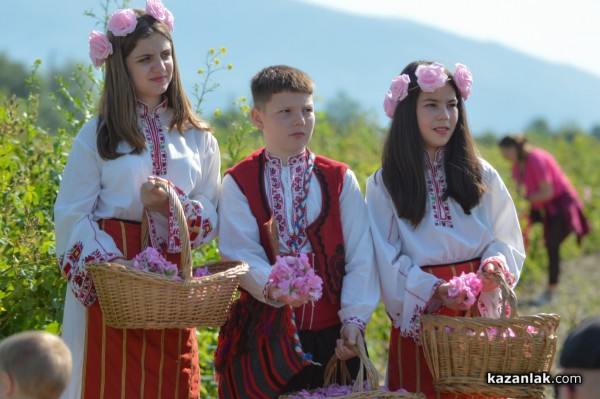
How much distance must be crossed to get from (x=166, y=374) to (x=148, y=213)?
0.62 metres

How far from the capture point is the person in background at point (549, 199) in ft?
32.5

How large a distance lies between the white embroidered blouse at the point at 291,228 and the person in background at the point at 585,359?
1.18 meters

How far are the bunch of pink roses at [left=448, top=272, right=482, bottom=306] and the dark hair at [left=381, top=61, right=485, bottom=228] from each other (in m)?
0.35

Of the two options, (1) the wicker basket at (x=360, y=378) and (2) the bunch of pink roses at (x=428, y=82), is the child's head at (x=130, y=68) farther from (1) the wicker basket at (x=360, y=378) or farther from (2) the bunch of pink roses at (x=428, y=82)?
(1) the wicker basket at (x=360, y=378)

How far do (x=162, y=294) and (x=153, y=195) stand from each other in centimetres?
41

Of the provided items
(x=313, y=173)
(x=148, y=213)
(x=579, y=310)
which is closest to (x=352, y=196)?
(x=313, y=173)

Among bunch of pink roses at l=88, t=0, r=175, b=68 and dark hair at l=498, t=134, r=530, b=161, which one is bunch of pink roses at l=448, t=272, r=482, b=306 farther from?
dark hair at l=498, t=134, r=530, b=161

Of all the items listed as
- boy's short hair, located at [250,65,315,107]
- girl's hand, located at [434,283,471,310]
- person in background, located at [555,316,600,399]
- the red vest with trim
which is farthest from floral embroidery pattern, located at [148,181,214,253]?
person in background, located at [555,316,600,399]

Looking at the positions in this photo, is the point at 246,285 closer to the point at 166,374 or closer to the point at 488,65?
the point at 166,374

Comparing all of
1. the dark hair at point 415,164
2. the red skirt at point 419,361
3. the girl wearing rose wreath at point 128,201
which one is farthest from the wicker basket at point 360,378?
the dark hair at point 415,164

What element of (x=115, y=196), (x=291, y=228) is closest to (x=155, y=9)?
(x=115, y=196)

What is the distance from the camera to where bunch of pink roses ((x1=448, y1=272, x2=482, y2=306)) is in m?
3.77

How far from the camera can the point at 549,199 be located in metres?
10.0

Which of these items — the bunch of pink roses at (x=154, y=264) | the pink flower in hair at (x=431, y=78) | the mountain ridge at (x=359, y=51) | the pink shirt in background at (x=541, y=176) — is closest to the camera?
the bunch of pink roses at (x=154, y=264)
